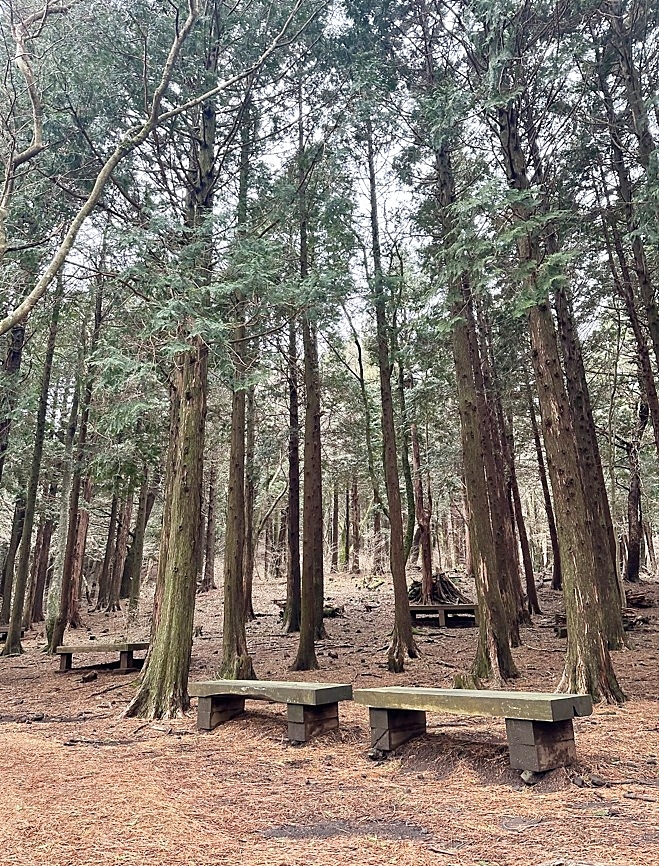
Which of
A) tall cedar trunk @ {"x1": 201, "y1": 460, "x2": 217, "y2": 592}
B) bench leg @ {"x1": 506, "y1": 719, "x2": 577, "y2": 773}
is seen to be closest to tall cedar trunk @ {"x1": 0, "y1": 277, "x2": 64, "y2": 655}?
tall cedar trunk @ {"x1": 201, "y1": 460, "x2": 217, "y2": 592}

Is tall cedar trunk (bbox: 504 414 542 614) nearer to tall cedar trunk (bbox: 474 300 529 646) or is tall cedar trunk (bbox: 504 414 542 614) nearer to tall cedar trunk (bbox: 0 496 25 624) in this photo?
tall cedar trunk (bbox: 474 300 529 646)

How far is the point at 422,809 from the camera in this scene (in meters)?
3.62

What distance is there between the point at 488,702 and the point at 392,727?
1.10m

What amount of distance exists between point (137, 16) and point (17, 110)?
82.2 inches

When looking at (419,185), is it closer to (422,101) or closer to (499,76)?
(422,101)

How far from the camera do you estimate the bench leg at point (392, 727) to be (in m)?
4.83

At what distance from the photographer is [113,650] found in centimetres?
967

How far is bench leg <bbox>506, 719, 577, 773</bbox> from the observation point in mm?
3924

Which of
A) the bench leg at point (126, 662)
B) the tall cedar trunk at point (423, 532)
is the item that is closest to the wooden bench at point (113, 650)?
the bench leg at point (126, 662)

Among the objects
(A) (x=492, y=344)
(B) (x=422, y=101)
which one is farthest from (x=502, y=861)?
(A) (x=492, y=344)

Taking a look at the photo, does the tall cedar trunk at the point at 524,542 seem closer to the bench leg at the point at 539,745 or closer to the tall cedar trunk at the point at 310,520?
the tall cedar trunk at the point at 310,520

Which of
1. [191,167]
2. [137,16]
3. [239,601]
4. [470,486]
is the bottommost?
[239,601]

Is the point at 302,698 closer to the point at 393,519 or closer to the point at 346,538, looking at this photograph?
the point at 393,519

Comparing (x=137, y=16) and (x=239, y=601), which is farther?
(x=239, y=601)
